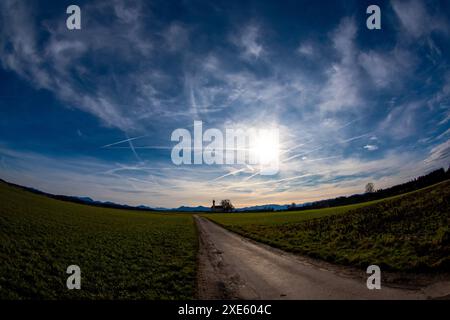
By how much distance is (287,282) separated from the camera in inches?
374

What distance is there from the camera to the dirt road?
7.89 meters

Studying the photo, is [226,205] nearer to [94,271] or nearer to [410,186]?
[410,186]

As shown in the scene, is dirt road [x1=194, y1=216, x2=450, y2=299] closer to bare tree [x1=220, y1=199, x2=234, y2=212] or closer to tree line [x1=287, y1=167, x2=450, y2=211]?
tree line [x1=287, y1=167, x2=450, y2=211]

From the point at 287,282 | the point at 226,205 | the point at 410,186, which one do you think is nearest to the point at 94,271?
the point at 287,282

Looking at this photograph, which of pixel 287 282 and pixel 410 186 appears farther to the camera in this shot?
pixel 410 186

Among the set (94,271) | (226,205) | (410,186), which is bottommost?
(226,205)

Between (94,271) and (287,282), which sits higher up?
(287,282)

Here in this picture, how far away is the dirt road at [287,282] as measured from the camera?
789cm

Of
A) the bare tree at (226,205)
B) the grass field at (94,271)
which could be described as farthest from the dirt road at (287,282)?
the bare tree at (226,205)

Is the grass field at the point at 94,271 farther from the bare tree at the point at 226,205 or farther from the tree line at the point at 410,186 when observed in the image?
the bare tree at the point at 226,205

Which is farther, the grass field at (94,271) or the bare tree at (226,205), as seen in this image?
the bare tree at (226,205)
